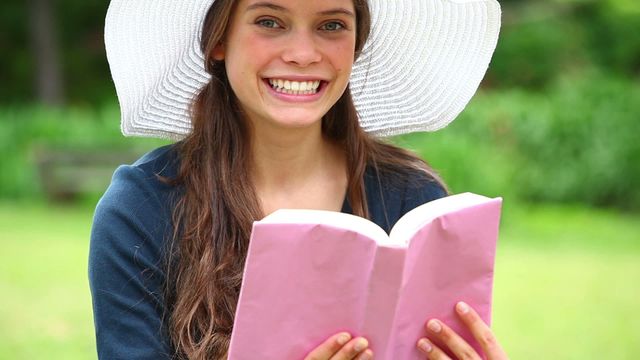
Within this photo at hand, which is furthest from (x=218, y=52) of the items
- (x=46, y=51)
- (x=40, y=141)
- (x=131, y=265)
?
(x=46, y=51)

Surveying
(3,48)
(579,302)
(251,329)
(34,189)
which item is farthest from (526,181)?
(3,48)

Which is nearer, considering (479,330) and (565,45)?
(479,330)

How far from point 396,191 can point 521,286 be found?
17.7 ft

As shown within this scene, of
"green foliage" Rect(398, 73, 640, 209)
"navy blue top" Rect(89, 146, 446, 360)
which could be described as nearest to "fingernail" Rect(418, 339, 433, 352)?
"navy blue top" Rect(89, 146, 446, 360)

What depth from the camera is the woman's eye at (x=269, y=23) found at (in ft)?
7.54

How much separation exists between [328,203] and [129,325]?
613 mm

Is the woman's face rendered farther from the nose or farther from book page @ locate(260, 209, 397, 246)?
book page @ locate(260, 209, 397, 246)

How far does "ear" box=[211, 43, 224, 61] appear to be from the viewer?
8.12ft

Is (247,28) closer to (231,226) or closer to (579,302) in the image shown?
(231,226)

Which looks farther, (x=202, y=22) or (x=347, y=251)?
(x=202, y=22)

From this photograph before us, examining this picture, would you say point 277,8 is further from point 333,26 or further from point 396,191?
point 396,191

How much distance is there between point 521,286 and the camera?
7.84 metres

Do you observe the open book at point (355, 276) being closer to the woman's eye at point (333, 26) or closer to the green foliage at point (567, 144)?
the woman's eye at point (333, 26)

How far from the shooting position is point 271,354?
193 cm
